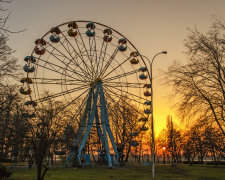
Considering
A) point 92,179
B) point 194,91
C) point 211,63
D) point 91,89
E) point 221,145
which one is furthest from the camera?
point 91,89

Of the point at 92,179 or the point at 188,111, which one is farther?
the point at 92,179

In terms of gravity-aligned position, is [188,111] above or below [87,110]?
below

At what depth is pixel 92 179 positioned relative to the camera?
55.6 feet

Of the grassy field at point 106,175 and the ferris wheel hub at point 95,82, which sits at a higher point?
the ferris wheel hub at point 95,82

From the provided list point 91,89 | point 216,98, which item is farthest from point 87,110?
point 216,98

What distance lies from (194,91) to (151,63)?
8728 millimetres

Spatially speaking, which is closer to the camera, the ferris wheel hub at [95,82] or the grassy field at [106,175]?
the grassy field at [106,175]

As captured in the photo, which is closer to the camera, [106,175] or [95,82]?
[106,175]

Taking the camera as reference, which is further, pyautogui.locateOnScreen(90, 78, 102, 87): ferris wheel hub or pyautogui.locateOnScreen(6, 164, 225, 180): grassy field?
pyautogui.locateOnScreen(90, 78, 102, 87): ferris wheel hub

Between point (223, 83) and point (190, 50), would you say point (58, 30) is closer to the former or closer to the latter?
point (190, 50)

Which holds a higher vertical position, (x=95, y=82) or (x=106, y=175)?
(x=95, y=82)

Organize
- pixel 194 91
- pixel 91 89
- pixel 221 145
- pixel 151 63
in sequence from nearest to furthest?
1. pixel 221 145
2. pixel 194 91
3. pixel 151 63
4. pixel 91 89

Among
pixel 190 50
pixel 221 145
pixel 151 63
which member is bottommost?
pixel 221 145

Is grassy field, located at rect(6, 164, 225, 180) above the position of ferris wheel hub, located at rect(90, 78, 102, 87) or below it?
below
